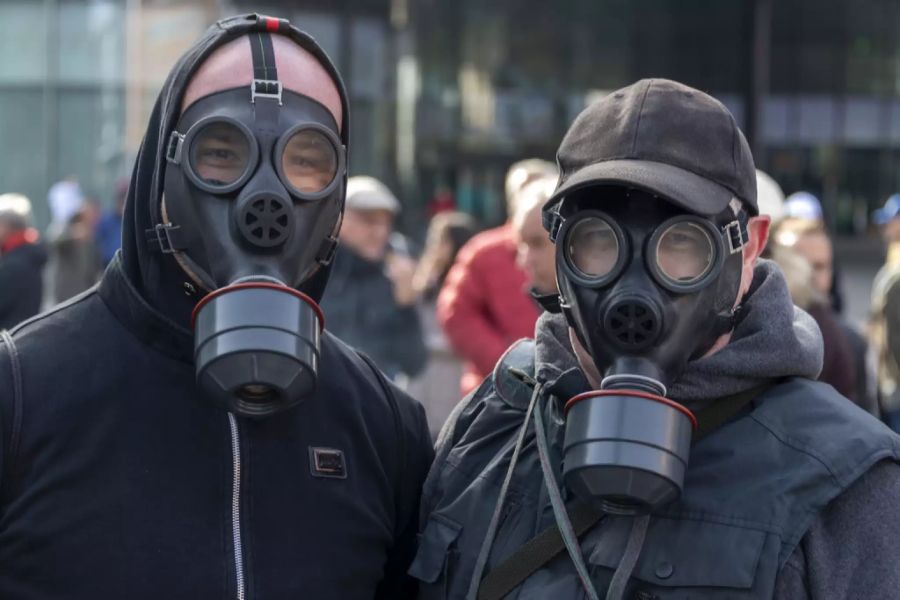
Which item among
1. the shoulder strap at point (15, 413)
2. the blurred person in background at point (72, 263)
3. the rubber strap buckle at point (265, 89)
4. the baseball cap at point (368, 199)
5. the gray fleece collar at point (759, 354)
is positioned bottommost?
the blurred person in background at point (72, 263)

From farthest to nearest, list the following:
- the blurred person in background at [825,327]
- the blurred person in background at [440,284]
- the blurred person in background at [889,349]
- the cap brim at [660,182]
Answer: the blurred person in background at [440,284]
the blurred person in background at [889,349]
the blurred person in background at [825,327]
the cap brim at [660,182]

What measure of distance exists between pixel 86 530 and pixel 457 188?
17.5 meters

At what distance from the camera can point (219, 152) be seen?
2250 millimetres

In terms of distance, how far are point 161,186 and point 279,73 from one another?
279mm

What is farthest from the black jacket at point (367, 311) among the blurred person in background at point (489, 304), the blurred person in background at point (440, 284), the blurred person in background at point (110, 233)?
the blurred person in background at point (110, 233)

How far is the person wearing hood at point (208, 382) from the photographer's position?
214 centimetres

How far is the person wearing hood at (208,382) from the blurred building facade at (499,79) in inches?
521

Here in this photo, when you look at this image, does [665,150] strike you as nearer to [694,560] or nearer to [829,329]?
[694,560]

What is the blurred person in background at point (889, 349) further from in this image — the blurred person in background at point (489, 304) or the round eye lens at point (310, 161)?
the round eye lens at point (310, 161)

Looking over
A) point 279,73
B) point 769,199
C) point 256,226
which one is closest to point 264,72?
point 279,73

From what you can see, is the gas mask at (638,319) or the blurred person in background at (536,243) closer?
Answer: the gas mask at (638,319)

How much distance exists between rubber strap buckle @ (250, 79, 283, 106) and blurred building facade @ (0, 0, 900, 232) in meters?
13.3

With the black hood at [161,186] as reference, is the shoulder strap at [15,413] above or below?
below

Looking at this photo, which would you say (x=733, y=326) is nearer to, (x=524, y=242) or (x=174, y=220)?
(x=174, y=220)
